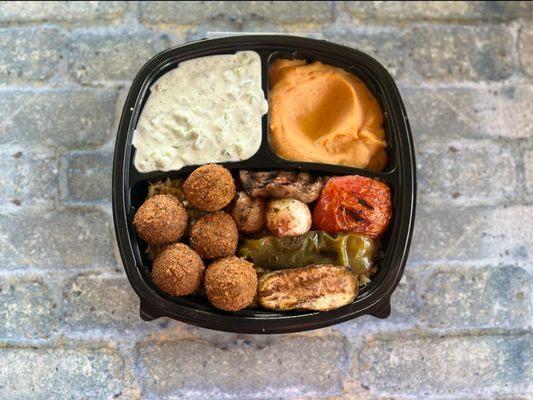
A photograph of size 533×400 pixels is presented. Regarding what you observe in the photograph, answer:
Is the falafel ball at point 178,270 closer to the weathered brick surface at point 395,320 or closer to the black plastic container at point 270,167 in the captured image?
the black plastic container at point 270,167

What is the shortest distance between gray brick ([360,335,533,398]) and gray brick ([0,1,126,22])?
6.16ft

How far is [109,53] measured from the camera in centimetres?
262

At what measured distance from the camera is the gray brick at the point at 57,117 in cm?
256

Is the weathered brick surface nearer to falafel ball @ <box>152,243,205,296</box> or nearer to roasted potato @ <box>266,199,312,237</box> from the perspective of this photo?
roasted potato @ <box>266,199,312,237</box>

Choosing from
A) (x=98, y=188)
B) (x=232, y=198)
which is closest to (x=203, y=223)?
(x=232, y=198)

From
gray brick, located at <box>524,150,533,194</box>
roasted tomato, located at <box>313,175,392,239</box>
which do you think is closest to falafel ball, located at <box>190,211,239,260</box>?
roasted tomato, located at <box>313,175,392,239</box>

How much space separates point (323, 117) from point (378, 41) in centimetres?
64

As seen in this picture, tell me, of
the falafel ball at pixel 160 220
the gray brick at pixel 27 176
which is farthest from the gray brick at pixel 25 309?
the falafel ball at pixel 160 220

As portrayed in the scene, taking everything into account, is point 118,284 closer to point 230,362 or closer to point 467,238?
point 230,362

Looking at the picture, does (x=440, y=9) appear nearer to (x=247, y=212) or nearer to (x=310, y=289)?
(x=247, y=212)

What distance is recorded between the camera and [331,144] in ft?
7.19

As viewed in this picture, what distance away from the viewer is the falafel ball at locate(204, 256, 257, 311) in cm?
191

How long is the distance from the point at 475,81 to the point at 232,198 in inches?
52.3

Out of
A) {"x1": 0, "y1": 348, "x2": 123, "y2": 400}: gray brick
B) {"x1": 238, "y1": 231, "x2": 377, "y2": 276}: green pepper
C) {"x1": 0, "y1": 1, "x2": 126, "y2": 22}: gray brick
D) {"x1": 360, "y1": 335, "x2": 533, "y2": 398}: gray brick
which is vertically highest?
{"x1": 0, "y1": 1, "x2": 126, "y2": 22}: gray brick
